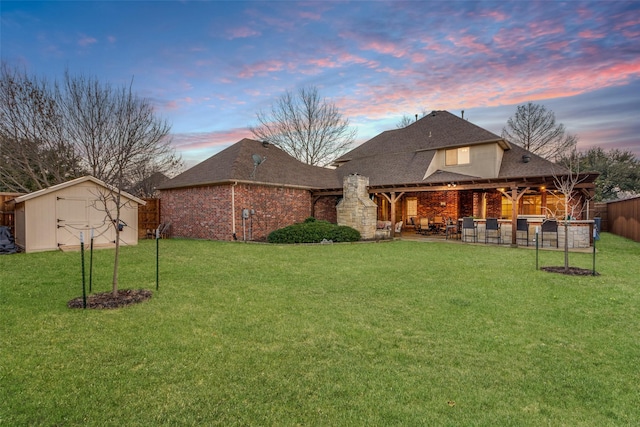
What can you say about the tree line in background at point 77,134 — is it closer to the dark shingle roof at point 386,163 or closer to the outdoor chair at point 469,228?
the dark shingle roof at point 386,163

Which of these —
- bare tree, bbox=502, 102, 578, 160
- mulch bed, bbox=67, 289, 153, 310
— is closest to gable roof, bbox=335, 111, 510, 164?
bare tree, bbox=502, 102, 578, 160

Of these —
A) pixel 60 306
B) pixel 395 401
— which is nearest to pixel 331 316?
pixel 395 401

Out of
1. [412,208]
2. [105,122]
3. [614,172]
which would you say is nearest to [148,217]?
[105,122]

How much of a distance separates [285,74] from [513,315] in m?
12.7

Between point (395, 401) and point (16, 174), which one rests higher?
point (16, 174)

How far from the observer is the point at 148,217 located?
16.8m

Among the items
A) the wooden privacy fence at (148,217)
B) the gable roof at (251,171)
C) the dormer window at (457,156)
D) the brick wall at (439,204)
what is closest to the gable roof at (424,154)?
the dormer window at (457,156)

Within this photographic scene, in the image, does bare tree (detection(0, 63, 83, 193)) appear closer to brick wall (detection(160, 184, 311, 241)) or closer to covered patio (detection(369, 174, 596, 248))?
brick wall (detection(160, 184, 311, 241))

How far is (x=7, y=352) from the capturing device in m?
3.34

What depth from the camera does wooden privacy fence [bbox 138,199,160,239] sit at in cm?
1650

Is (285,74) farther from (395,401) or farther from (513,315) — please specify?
(395,401)

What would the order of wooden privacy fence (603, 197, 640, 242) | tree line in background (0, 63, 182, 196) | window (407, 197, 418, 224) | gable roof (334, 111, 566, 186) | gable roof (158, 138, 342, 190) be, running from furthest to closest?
window (407, 197, 418, 224), gable roof (334, 111, 566, 186), tree line in background (0, 63, 182, 196), gable roof (158, 138, 342, 190), wooden privacy fence (603, 197, 640, 242)

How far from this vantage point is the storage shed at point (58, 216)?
1098 cm

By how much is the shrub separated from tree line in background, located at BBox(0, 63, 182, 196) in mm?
8003
